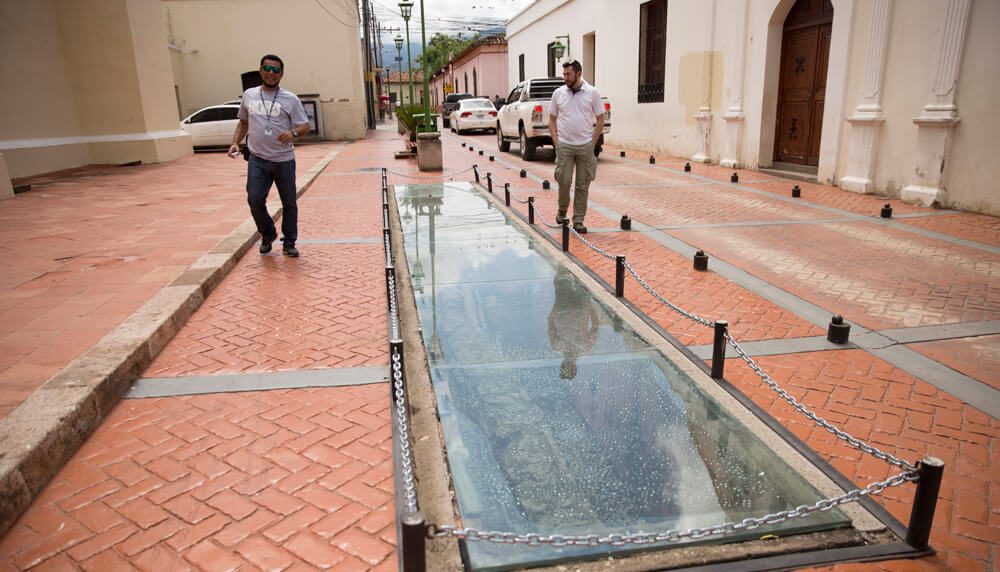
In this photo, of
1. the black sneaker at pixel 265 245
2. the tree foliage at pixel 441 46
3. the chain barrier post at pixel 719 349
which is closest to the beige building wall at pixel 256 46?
the black sneaker at pixel 265 245

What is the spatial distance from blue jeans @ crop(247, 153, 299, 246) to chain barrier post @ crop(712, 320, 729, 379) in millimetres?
4602

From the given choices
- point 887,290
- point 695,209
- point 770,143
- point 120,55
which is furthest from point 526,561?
point 120,55

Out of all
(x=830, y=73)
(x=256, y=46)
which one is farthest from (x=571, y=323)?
(x=256, y=46)

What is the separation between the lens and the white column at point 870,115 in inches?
384

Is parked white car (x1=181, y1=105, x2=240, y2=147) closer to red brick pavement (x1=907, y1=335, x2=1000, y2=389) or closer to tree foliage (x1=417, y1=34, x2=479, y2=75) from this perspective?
red brick pavement (x1=907, y1=335, x2=1000, y2=389)

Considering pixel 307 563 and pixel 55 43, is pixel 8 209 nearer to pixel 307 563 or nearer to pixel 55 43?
pixel 55 43

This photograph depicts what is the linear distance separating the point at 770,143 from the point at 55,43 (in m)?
15.7

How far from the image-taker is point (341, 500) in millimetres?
2775

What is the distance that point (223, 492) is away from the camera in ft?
9.30

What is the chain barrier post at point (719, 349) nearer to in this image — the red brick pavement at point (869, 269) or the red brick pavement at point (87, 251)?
the red brick pavement at point (869, 269)

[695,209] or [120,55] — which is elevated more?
[120,55]

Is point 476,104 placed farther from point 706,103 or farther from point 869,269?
point 869,269

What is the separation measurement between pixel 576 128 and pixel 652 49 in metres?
13.0

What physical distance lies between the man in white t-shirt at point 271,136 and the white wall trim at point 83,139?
8896 mm
